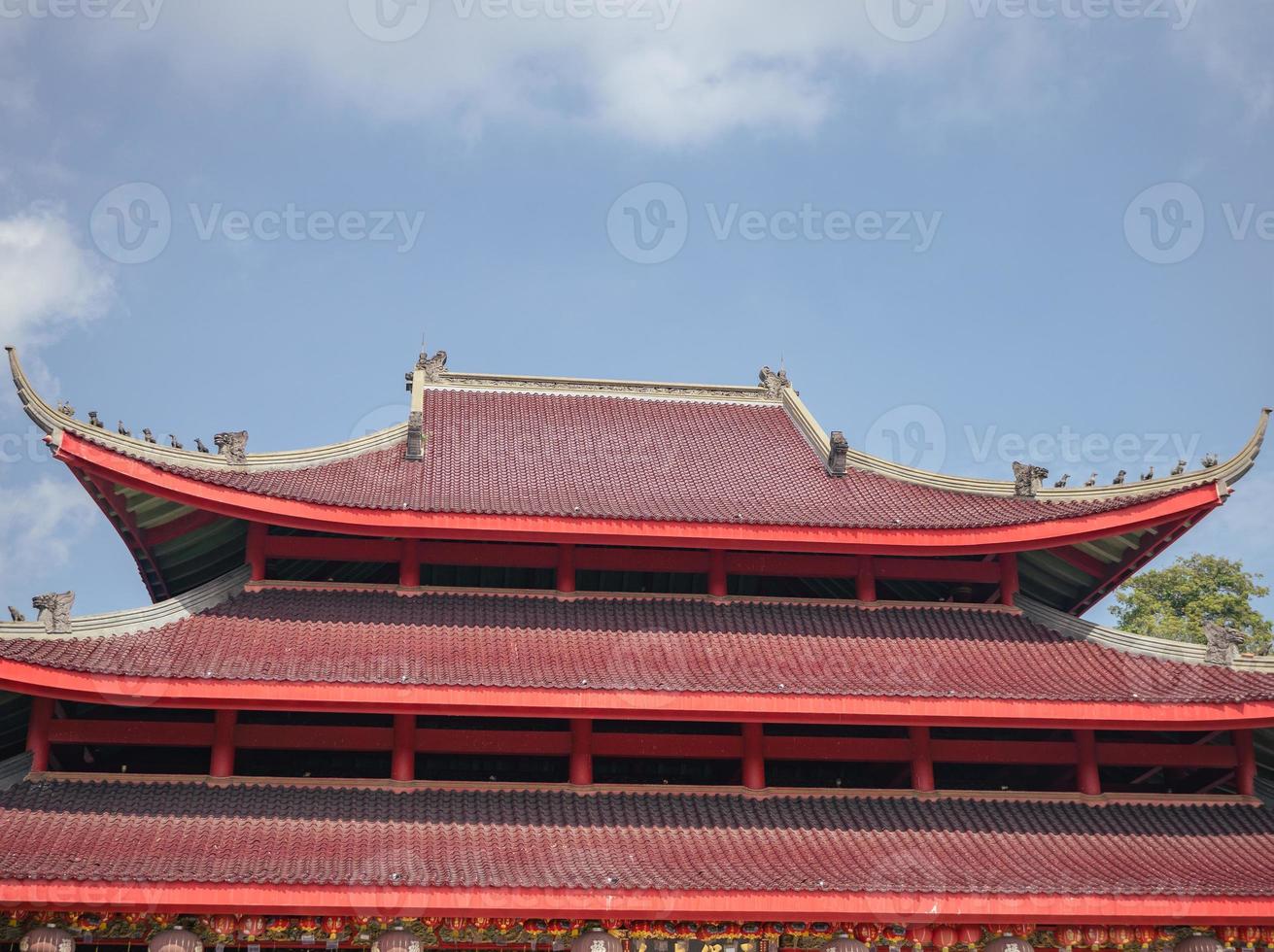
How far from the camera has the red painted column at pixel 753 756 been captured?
72.2ft

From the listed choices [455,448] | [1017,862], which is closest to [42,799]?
[455,448]

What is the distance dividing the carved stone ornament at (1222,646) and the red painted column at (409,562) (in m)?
13.7

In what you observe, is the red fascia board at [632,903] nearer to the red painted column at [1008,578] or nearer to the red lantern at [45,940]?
the red lantern at [45,940]

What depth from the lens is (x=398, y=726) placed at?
21516mm

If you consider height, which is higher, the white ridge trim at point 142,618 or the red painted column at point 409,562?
the red painted column at point 409,562

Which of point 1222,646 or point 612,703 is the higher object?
point 1222,646

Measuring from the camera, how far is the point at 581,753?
2181 cm

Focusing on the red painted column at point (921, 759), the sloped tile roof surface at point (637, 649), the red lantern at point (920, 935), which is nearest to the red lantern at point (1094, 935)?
the red lantern at point (920, 935)

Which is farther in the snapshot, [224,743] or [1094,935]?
[224,743]

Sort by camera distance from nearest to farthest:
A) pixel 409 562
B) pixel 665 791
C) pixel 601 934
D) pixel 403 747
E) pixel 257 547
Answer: pixel 601 934, pixel 403 747, pixel 665 791, pixel 257 547, pixel 409 562

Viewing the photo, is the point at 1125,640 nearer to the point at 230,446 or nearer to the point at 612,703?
the point at 612,703

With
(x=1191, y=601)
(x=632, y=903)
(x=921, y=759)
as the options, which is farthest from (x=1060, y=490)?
(x=1191, y=601)

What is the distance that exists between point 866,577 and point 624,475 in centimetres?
516

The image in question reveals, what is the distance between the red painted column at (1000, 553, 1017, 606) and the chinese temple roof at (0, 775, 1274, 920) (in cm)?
410
